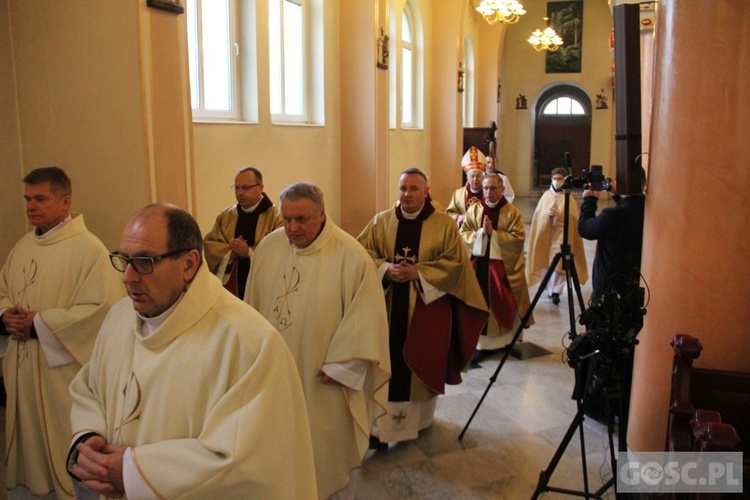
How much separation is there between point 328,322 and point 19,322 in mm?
1632

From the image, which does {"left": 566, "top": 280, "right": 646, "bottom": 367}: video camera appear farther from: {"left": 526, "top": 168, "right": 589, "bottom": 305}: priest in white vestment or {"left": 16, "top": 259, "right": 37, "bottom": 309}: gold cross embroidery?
{"left": 526, "top": 168, "right": 589, "bottom": 305}: priest in white vestment

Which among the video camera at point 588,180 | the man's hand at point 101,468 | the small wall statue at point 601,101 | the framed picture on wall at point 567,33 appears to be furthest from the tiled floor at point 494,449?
the framed picture on wall at point 567,33

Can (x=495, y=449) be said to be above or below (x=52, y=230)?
below

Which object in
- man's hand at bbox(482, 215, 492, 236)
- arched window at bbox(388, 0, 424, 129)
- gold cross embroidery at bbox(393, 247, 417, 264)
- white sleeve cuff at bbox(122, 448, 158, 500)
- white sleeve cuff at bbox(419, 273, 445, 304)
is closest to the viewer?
white sleeve cuff at bbox(122, 448, 158, 500)

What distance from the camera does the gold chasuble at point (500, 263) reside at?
22.7 ft

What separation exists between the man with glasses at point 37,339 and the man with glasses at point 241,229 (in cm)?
158

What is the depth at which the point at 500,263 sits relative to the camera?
22.9ft

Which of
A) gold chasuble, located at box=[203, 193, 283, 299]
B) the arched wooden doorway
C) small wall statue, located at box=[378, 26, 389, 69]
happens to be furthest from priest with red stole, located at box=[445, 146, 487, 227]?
the arched wooden doorway

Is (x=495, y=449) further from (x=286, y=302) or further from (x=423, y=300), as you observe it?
(x=286, y=302)

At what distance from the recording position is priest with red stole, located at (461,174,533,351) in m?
6.92

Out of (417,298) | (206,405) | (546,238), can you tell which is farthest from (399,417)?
(546,238)

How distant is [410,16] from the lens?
1253 cm

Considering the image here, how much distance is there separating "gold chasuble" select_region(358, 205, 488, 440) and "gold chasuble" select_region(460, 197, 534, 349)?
1989 millimetres

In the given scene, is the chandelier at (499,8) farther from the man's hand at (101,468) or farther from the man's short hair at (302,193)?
the man's hand at (101,468)
